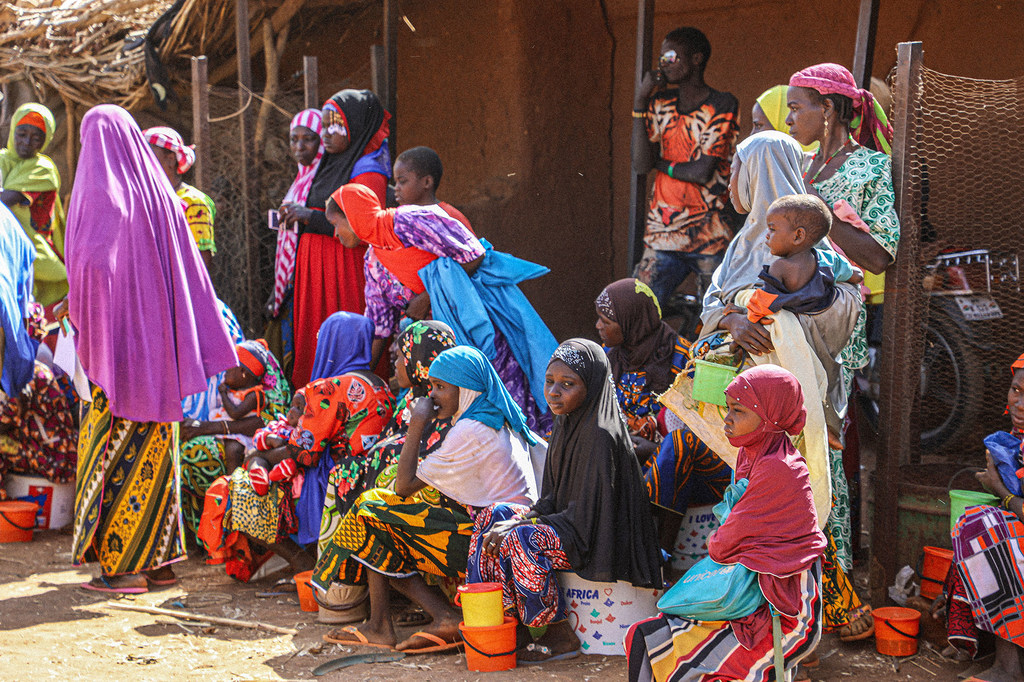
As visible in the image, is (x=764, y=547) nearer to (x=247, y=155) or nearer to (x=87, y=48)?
(x=247, y=155)

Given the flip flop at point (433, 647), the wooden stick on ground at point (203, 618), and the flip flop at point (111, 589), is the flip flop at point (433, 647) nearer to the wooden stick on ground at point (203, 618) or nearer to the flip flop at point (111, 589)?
the wooden stick on ground at point (203, 618)

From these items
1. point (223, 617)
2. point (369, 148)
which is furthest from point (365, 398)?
point (369, 148)

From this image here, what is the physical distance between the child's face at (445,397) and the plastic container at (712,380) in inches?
39.1

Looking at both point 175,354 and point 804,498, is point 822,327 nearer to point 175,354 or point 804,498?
point 804,498

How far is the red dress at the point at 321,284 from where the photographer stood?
630cm

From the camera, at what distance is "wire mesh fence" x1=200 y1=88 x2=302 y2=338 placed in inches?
279

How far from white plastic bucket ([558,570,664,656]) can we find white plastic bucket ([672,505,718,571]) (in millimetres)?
387

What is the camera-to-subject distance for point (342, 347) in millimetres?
5172

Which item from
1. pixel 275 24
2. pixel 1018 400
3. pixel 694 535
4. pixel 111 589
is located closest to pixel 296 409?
pixel 111 589

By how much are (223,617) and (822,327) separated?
9.50 ft

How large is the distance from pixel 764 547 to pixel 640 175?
130 inches

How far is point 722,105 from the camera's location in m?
5.77

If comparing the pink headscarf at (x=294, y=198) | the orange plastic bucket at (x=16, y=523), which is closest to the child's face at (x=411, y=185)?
the pink headscarf at (x=294, y=198)

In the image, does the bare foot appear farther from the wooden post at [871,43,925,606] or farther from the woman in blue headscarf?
the wooden post at [871,43,925,606]
